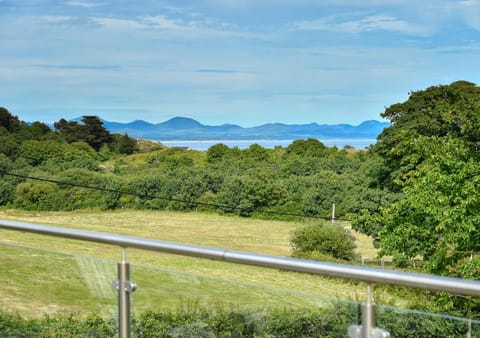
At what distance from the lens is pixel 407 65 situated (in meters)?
39.4

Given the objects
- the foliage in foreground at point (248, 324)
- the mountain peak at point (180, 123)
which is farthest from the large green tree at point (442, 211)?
the mountain peak at point (180, 123)

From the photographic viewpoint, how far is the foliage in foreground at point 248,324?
51.8 inches

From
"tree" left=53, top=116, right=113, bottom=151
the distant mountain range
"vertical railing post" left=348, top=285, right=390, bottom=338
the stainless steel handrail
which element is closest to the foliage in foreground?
"vertical railing post" left=348, top=285, right=390, bottom=338

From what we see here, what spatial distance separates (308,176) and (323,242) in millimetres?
12714

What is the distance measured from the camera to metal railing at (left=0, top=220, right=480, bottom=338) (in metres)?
1.15

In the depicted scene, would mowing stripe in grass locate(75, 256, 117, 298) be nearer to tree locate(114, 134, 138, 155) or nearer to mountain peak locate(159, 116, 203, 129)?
tree locate(114, 134, 138, 155)

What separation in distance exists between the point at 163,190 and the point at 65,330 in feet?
105

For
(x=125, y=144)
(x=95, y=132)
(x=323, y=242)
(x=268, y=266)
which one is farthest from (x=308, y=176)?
(x=268, y=266)

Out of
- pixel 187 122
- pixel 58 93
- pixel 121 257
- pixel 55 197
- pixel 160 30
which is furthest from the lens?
pixel 187 122

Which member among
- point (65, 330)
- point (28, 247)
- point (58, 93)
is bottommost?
point (65, 330)

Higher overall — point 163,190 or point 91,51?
point 91,51

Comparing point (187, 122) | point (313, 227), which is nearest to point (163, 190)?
point (313, 227)

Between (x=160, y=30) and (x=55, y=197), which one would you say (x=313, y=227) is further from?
(x=160, y=30)

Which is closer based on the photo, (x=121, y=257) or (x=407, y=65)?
(x=121, y=257)
